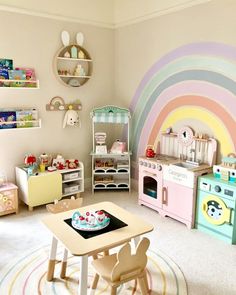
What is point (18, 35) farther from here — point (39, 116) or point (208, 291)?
point (208, 291)

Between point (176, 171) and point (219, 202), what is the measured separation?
0.62 metres

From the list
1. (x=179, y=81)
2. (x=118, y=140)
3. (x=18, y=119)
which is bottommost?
(x=118, y=140)

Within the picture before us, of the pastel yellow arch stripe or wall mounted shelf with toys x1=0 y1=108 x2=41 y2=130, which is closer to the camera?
the pastel yellow arch stripe

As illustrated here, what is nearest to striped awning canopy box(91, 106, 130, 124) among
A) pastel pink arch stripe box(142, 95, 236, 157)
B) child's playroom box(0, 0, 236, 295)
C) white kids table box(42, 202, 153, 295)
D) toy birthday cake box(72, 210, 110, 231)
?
child's playroom box(0, 0, 236, 295)

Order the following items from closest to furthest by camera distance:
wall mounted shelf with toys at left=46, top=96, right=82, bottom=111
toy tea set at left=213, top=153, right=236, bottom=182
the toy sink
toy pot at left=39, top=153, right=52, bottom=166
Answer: toy tea set at left=213, top=153, right=236, bottom=182 < the toy sink < toy pot at left=39, top=153, right=52, bottom=166 < wall mounted shelf with toys at left=46, top=96, right=82, bottom=111

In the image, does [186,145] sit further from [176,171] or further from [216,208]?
[216,208]

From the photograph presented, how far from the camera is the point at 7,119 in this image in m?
3.85

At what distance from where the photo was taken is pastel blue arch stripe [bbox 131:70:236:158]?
334cm

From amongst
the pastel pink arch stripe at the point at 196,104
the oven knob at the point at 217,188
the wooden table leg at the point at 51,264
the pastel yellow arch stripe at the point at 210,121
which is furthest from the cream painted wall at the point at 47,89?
the oven knob at the point at 217,188

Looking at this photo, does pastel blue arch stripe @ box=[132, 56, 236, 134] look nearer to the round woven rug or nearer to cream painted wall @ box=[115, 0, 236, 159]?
cream painted wall @ box=[115, 0, 236, 159]

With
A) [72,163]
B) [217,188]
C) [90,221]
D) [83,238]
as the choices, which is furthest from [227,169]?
[72,163]

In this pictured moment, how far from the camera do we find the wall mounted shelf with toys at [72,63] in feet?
13.8

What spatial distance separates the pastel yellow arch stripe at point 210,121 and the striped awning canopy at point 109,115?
0.76 meters

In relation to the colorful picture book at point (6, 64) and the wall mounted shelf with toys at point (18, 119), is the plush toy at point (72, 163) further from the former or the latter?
the colorful picture book at point (6, 64)
